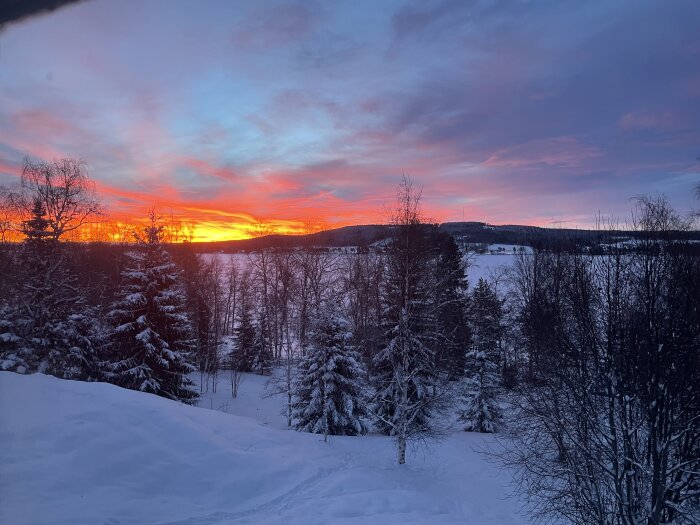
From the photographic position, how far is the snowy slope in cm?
756

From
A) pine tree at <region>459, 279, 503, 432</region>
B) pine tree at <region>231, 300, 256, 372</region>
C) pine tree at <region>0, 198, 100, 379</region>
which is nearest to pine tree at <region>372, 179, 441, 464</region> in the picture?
pine tree at <region>459, 279, 503, 432</region>

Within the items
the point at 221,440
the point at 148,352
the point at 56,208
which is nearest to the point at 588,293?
the point at 221,440

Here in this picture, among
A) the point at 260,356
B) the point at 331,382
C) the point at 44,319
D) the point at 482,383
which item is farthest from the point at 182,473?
the point at 260,356

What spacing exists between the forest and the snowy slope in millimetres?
2298

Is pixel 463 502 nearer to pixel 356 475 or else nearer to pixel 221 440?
pixel 356 475

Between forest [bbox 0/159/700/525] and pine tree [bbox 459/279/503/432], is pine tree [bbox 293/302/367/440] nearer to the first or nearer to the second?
forest [bbox 0/159/700/525]

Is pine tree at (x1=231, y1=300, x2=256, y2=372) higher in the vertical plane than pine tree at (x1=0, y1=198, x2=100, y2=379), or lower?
lower

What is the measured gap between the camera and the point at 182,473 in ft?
31.6

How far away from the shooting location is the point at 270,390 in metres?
30.9

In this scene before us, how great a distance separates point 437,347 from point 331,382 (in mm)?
7048

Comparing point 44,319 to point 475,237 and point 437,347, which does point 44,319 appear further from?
point 475,237

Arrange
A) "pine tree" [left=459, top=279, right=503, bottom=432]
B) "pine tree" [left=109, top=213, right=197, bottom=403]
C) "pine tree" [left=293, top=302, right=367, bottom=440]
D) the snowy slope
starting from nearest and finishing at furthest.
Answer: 1. the snowy slope
2. "pine tree" [left=109, top=213, right=197, bottom=403]
3. "pine tree" [left=293, top=302, right=367, bottom=440]
4. "pine tree" [left=459, top=279, right=503, bottom=432]

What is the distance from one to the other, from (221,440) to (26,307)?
15.0 meters

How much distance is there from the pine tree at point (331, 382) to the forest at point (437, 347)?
7cm
